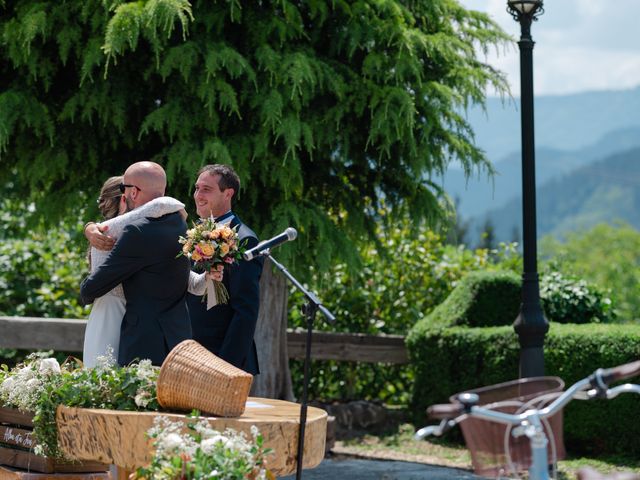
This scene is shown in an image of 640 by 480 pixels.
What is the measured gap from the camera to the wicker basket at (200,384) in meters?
4.48

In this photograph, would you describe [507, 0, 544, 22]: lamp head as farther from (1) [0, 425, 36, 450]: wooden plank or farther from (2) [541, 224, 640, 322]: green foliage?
(2) [541, 224, 640, 322]: green foliage

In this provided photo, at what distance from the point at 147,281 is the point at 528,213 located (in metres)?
3.80

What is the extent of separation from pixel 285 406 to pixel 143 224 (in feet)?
3.97

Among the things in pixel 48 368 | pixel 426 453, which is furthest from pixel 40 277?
pixel 48 368

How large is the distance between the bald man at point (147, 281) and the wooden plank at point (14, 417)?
0.57m

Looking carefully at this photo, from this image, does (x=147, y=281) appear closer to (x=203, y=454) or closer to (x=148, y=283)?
(x=148, y=283)

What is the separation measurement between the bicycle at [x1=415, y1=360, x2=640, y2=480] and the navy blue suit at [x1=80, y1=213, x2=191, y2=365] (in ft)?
8.46

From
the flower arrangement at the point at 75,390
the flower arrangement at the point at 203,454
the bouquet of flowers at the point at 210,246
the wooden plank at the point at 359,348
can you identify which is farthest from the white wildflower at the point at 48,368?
the wooden plank at the point at 359,348

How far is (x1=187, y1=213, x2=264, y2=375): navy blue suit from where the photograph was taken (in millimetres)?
6141

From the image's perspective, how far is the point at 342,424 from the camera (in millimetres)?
10664

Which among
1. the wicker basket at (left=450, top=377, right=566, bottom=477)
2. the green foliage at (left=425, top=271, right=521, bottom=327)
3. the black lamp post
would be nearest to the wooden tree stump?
the wicker basket at (left=450, top=377, right=566, bottom=477)

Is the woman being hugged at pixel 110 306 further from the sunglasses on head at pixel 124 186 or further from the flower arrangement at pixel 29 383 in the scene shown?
the flower arrangement at pixel 29 383

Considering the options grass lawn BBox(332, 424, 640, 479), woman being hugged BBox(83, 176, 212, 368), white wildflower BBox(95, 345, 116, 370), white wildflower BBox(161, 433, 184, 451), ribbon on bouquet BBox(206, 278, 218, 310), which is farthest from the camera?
grass lawn BBox(332, 424, 640, 479)

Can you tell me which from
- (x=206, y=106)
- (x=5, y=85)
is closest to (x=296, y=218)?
(x=206, y=106)
